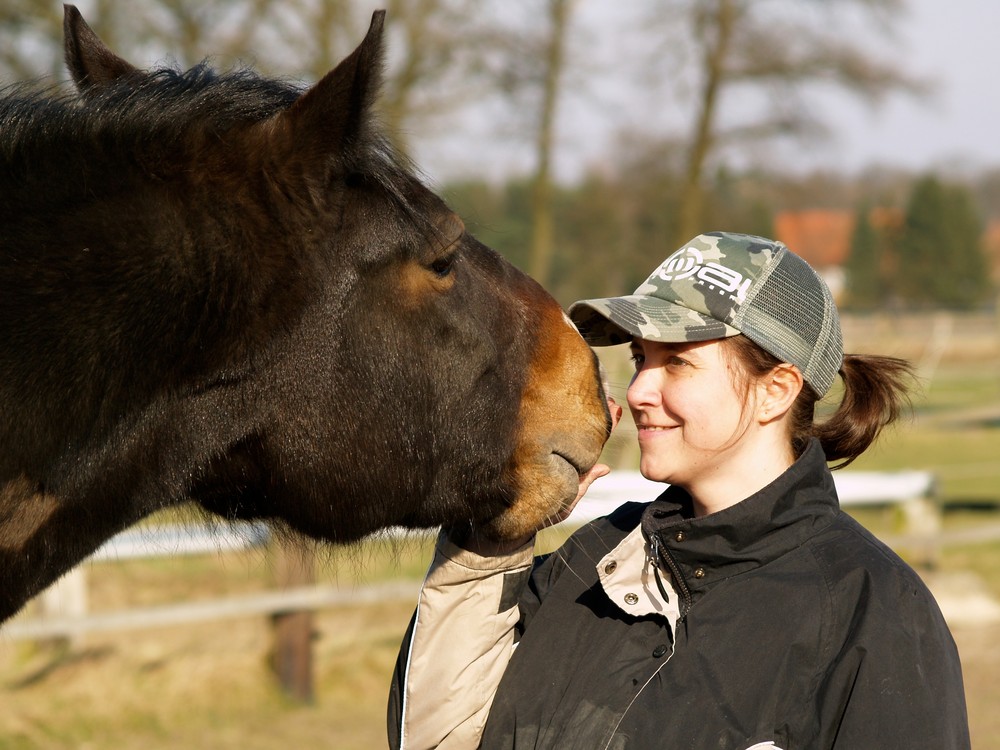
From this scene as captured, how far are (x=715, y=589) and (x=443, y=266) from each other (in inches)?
33.2

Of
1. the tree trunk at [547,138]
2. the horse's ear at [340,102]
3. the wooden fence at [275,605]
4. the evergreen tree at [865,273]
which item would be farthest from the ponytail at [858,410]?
the evergreen tree at [865,273]

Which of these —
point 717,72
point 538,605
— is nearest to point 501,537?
point 538,605

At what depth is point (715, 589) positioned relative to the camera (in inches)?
82.4

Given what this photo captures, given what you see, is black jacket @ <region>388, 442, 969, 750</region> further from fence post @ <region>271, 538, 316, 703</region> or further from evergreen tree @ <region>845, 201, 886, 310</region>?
evergreen tree @ <region>845, 201, 886, 310</region>

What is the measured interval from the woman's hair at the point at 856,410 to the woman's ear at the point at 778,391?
10cm

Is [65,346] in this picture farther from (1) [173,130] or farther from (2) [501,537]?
(2) [501,537]

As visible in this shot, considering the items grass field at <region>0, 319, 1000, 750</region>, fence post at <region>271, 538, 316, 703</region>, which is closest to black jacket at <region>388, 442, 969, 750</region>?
grass field at <region>0, 319, 1000, 750</region>

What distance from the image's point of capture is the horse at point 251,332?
1.93 metres

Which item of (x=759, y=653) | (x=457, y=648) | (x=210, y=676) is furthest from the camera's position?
(x=210, y=676)

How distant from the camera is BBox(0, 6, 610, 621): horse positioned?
6.35ft

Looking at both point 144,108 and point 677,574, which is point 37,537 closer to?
point 144,108

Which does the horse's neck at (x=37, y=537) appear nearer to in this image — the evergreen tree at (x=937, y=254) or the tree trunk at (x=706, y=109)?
the tree trunk at (x=706, y=109)

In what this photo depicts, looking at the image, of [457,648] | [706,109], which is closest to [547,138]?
[706,109]

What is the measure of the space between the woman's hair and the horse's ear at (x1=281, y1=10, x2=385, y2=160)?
1101 mm
